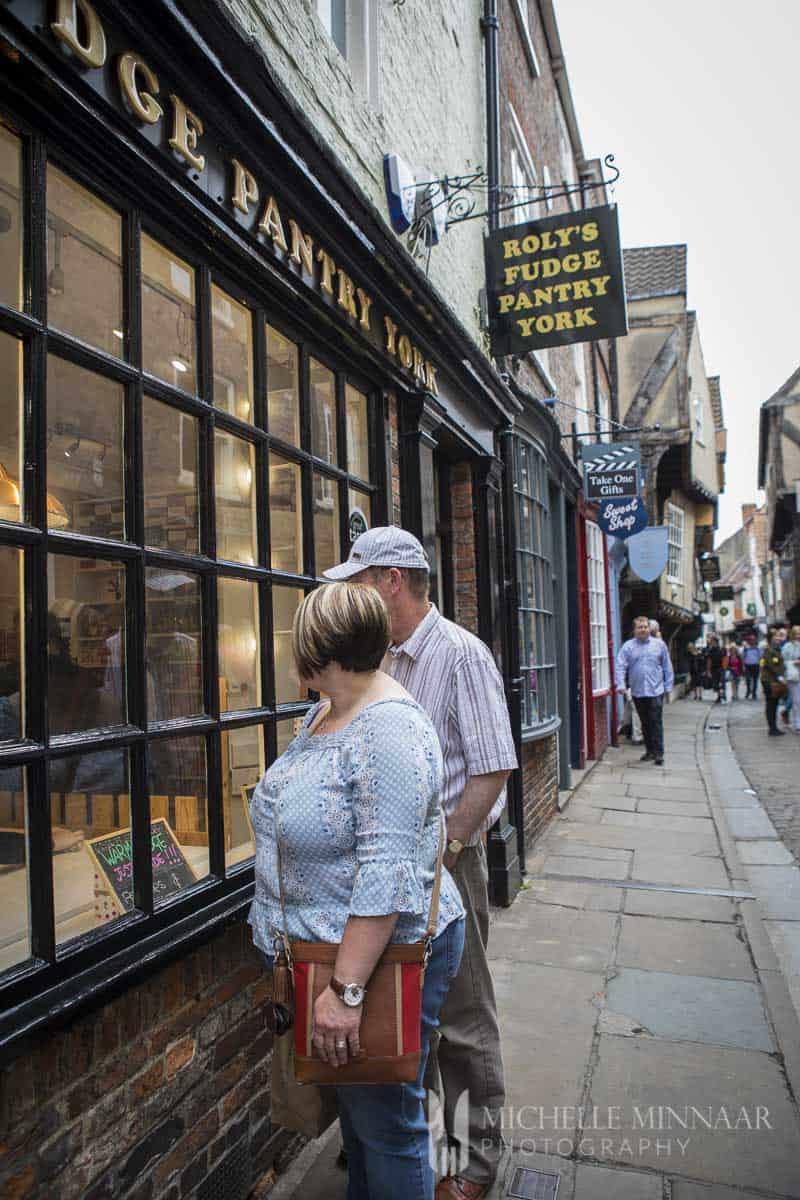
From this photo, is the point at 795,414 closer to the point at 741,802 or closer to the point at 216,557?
the point at 741,802

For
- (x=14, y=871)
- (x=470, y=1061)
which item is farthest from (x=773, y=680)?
(x=14, y=871)

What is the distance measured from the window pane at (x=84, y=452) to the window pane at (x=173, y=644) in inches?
9.3

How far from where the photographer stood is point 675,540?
906 inches

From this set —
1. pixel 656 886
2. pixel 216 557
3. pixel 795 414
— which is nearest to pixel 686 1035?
pixel 656 886

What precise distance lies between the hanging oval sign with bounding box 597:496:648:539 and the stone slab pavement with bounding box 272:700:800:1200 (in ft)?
→ 15.4

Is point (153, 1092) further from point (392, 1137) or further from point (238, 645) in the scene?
point (238, 645)

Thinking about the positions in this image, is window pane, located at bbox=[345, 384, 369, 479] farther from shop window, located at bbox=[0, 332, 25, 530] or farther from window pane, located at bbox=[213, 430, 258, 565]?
shop window, located at bbox=[0, 332, 25, 530]

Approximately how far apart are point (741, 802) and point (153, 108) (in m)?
8.33

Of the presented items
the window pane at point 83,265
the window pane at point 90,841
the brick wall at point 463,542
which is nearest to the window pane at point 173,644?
the window pane at point 90,841

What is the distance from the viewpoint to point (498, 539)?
6203 mm

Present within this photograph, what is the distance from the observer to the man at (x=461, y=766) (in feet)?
8.19

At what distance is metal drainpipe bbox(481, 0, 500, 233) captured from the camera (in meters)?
6.16

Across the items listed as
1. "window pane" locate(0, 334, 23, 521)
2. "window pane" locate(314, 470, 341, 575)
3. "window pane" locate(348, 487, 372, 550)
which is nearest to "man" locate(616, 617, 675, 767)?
"window pane" locate(348, 487, 372, 550)

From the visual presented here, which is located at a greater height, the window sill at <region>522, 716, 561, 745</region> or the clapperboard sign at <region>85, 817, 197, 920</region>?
the clapperboard sign at <region>85, 817, 197, 920</region>
